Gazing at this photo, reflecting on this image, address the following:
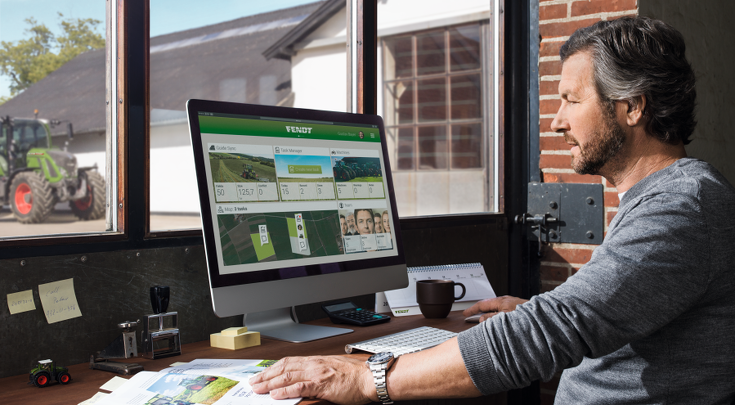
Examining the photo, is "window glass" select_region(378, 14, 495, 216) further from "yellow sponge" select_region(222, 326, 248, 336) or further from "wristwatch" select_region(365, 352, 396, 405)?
"wristwatch" select_region(365, 352, 396, 405)

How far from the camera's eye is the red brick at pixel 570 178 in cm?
217

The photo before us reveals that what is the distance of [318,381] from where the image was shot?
961 millimetres

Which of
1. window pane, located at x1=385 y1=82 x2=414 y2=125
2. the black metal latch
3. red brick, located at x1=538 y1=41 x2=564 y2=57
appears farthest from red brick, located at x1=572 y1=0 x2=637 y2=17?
window pane, located at x1=385 y1=82 x2=414 y2=125

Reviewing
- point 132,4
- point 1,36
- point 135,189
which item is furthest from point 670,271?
point 1,36

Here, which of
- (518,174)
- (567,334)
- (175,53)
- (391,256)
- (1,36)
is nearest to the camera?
(567,334)

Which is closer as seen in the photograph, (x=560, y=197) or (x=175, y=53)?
(x=560, y=197)

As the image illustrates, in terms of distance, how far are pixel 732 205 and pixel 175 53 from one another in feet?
85.3

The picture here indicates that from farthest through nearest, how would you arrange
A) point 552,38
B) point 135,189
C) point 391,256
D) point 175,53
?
point 175,53
point 552,38
point 391,256
point 135,189

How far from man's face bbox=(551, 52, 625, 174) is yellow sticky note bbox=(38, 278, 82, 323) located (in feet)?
3.62

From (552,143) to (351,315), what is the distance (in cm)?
119

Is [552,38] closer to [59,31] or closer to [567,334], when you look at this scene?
[567,334]

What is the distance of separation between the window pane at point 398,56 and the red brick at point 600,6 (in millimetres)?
8755

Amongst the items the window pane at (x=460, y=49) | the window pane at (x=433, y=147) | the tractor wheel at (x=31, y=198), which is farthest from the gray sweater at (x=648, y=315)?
the tractor wheel at (x=31, y=198)

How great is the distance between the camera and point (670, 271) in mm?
887
